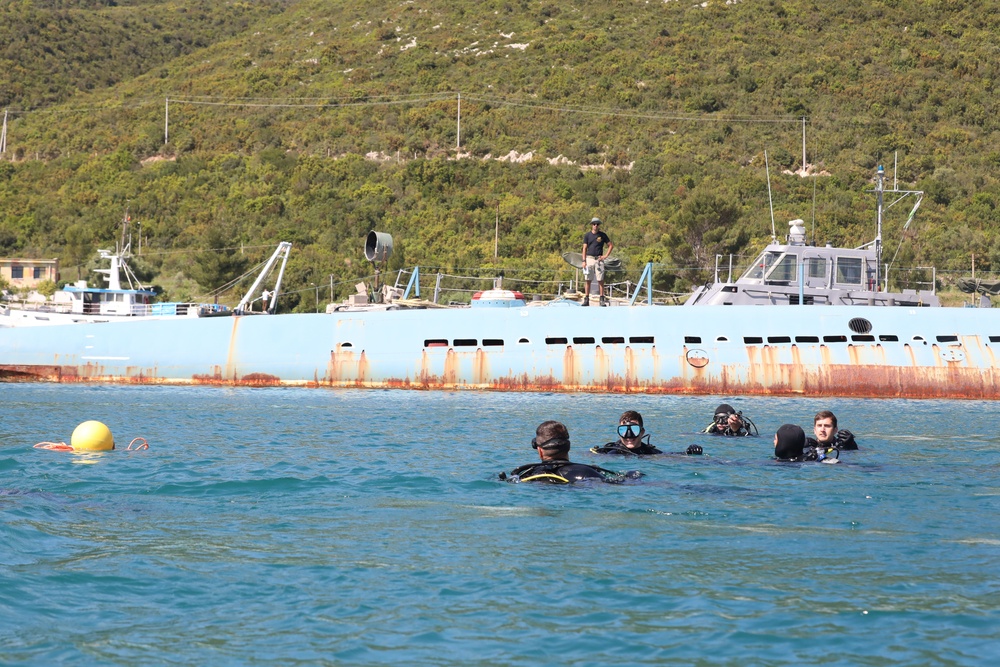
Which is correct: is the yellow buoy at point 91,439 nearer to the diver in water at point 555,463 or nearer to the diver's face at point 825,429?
the diver in water at point 555,463

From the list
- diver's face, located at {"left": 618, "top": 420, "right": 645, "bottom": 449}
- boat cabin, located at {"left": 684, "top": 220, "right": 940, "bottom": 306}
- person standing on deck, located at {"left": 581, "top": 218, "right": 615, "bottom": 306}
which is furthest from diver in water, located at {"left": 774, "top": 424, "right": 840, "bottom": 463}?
boat cabin, located at {"left": 684, "top": 220, "right": 940, "bottom": 306}

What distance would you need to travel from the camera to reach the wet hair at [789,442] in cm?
1430

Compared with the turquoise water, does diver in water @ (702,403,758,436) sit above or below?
above

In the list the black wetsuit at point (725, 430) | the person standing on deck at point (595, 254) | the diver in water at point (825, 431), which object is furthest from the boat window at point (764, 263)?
the diver in water at point (825, 431)

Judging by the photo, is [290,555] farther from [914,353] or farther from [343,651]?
[914,353]

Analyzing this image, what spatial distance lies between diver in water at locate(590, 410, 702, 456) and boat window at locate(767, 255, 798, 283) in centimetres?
1427

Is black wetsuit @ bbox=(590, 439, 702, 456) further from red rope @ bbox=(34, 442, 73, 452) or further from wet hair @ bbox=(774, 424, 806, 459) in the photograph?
red rope @ bbox=(34, 442, 73, 452)

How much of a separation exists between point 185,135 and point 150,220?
15.3 m

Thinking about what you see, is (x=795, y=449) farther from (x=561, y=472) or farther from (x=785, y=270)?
(x=785, y=270)

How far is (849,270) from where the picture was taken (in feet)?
93.2

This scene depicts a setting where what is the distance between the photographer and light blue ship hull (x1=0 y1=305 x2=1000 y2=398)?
87.3 ft

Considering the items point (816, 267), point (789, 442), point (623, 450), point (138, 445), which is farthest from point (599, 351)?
point (138, 445)

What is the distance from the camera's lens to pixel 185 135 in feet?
270

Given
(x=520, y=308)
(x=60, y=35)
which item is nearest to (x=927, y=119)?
(x=520, y=308)
